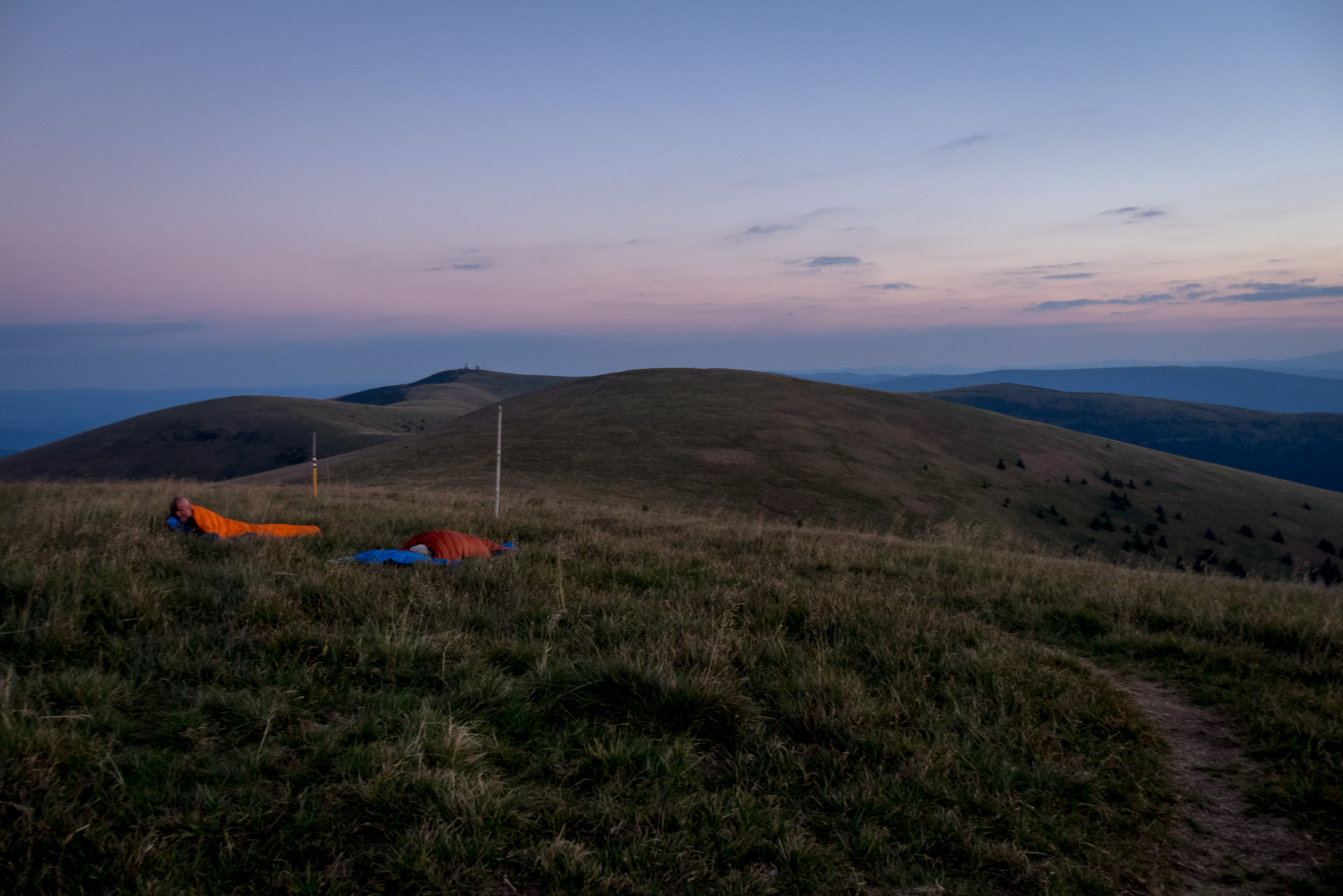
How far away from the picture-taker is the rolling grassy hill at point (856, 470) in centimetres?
3284

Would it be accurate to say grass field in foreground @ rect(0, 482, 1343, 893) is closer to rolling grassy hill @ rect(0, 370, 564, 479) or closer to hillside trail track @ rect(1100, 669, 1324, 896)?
hillside trail track @ rect(1100, 669, 1324, 896)

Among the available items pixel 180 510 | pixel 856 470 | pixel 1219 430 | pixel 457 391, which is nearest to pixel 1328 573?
pixel 856 470

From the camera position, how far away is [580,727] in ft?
12.3

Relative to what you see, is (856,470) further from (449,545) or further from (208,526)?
(208,526)

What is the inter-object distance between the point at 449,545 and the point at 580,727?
171 inches

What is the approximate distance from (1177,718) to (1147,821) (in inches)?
64.1

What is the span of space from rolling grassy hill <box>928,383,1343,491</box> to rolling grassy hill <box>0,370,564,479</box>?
9509 cm

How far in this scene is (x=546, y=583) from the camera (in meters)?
6.32

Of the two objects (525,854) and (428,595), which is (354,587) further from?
(525,854)

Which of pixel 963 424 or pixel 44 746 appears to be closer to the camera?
pixel 44 746

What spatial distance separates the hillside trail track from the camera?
10.1 feet

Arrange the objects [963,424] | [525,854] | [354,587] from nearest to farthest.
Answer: [525,854] → [354,587] → [963,424]

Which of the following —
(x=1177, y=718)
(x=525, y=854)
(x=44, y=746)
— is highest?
(x=44, y=746)

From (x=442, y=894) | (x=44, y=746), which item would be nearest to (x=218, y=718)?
(x=44, y=746)
